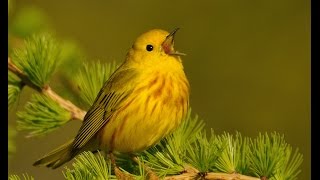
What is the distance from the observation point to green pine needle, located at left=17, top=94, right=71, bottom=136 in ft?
11.4

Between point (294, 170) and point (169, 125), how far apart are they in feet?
2.18

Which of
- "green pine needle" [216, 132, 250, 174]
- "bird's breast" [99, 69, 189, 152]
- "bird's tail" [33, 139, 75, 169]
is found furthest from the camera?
"bird's tail" [33, 139, 75, 169]

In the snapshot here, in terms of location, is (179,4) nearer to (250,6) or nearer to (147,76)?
(250,6)

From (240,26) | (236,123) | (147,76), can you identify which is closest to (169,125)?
(147,76)

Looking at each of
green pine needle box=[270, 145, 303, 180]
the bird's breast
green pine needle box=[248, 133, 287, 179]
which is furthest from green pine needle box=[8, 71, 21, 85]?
green pine needle box=[270, 145, 303, 180]

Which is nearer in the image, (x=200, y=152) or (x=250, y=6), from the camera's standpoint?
(x=200, y=152)

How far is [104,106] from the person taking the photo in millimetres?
3457

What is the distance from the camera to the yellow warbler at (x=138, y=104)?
130 inches

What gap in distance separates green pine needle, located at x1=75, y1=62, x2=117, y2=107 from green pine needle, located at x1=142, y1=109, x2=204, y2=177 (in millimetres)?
455

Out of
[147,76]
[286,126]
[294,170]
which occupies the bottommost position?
[286,126]

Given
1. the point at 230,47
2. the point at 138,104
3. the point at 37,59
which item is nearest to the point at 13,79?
the point at 37,59

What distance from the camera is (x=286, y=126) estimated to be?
18.3 ft

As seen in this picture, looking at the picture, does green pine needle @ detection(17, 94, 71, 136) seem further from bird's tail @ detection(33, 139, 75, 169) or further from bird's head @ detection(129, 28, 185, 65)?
bird's head @ detection(129, 28, 185, 65)

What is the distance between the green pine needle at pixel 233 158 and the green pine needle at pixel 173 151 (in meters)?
0.17
